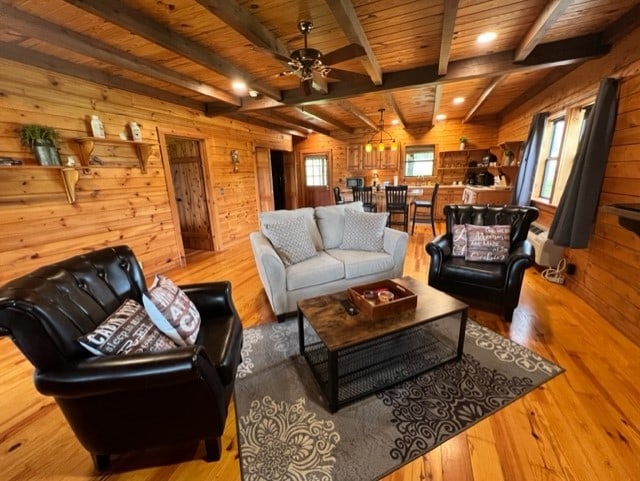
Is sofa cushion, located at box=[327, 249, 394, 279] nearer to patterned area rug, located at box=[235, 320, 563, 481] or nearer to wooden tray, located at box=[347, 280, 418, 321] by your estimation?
wooden tray, located at box=[347, 280, 418, 321]

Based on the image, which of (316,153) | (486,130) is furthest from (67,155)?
(486,130)

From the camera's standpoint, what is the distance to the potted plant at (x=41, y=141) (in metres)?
2.46

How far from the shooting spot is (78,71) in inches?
110

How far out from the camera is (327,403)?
5.23ft

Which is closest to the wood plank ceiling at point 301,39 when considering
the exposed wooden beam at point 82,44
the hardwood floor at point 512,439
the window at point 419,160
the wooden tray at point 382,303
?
the exposed wooden beam at point 82,44

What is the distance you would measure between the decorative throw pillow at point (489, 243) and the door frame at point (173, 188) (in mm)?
3885

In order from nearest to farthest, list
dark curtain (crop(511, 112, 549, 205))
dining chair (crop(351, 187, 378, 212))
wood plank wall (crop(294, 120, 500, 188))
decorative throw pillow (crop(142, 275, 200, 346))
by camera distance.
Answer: decorative throw pillow (crop(142, 275, 200, 346))
dark curtain (crop(511, 112, 549, 205))
dining chair (crop(351, 187, 378, 212))
wood plank wall (crop(294, 120, 500, 188))

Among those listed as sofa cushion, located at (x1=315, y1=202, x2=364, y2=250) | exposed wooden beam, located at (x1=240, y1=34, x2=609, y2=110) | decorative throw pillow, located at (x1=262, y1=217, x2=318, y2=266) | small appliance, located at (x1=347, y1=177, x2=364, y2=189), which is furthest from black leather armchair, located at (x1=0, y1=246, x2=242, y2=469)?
small appliance, located at (x1=347, y1=177, x2=364, y2=189)

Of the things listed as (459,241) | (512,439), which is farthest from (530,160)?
(512,439)

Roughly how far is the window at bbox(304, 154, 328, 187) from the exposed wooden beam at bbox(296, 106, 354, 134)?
3.80ft

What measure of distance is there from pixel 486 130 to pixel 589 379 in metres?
6.25

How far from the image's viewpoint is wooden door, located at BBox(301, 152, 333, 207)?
26.5 ft

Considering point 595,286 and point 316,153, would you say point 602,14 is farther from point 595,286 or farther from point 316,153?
point 316,153

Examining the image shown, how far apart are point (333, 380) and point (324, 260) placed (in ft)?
4.28
